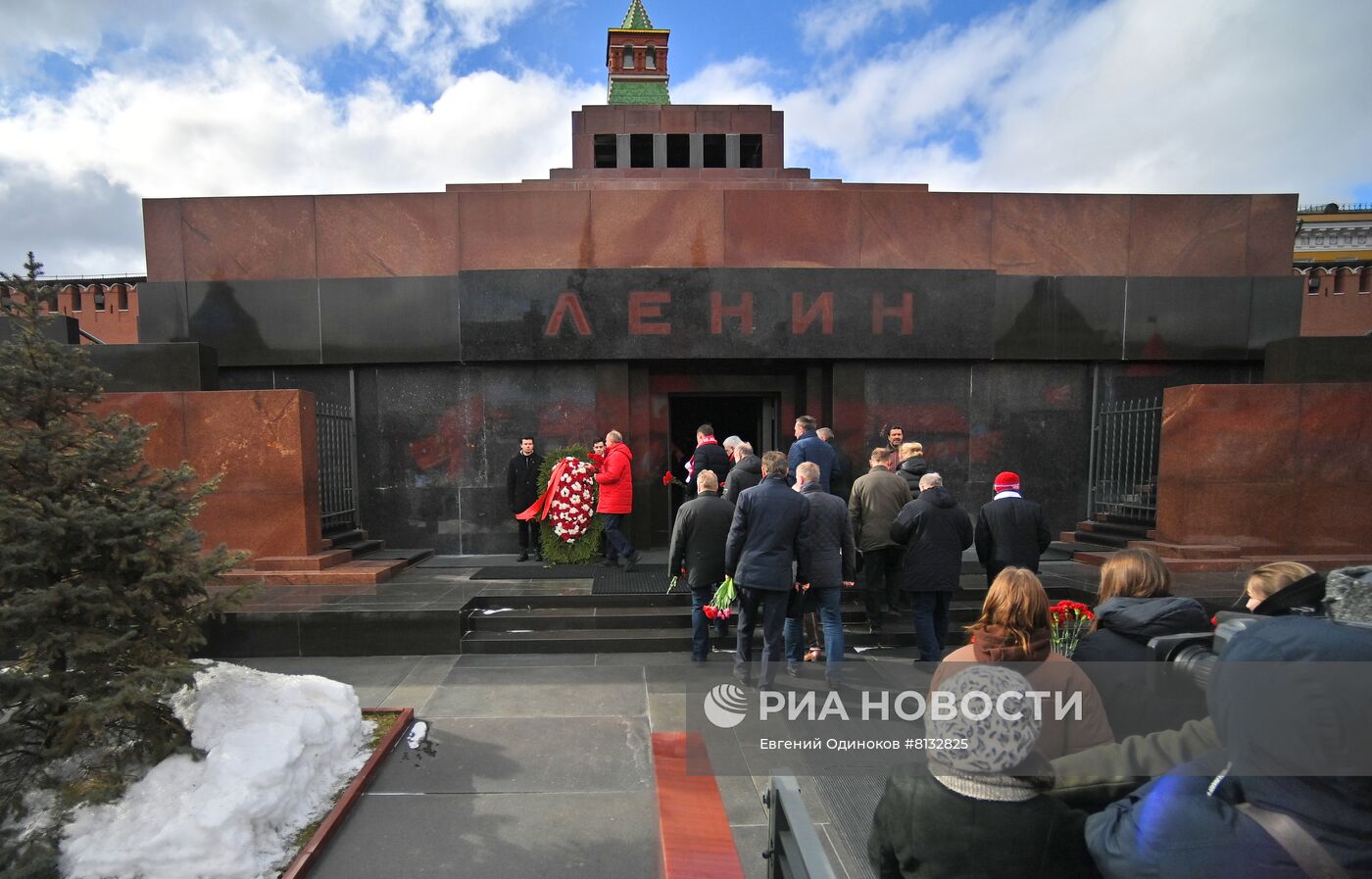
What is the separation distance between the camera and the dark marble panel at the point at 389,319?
8.95 m

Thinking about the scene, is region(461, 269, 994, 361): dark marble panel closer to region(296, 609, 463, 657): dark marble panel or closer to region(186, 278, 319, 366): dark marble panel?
region(186, 278, 319, 366): dark marble panel

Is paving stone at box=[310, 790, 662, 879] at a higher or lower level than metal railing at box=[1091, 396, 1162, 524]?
lower

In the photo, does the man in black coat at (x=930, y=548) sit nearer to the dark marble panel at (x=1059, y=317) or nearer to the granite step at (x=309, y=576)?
the dark marble panel at (x=1059, y=317)

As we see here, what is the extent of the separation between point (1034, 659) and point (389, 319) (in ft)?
30.2

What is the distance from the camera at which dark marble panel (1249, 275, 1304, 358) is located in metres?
9.29

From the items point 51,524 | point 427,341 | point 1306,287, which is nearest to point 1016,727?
point 51,524

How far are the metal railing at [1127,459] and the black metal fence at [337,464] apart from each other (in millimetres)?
Result: 10869

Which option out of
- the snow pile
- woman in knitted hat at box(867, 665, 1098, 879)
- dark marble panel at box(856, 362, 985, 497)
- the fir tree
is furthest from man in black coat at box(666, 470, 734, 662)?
dark marble panel at box(856, 362, 985, 497)

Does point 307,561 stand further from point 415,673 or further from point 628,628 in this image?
point 628,628

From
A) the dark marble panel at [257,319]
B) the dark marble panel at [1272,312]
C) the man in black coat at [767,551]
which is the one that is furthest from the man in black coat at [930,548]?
the dark marble panel at [257,319]

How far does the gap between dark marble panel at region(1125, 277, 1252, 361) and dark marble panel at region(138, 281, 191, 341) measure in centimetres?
1411

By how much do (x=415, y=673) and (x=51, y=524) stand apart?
2916 mm

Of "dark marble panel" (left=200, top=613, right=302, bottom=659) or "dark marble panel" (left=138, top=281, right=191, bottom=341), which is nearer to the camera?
"dark marble panel" (left=200, top=613, right=302, bottom=659)

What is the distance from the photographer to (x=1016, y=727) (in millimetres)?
1534
